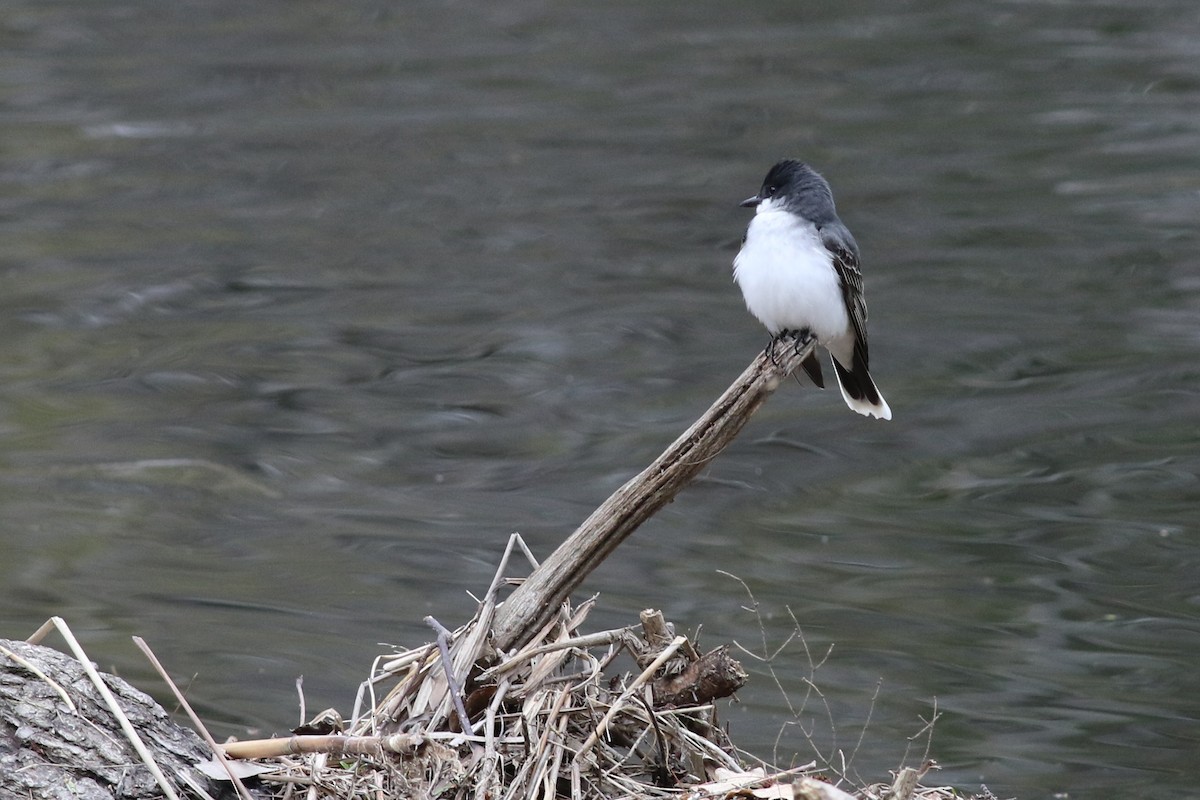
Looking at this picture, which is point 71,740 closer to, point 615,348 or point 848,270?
point 848,270

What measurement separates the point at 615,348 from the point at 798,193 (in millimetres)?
4614

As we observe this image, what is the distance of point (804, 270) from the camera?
508 centimetres

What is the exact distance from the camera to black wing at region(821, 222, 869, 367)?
5176 mm

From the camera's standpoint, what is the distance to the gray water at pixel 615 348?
22.3ft

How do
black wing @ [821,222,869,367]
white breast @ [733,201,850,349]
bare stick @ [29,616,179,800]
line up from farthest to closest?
black wing @ [821,222,869,367] < white breast @ [733,201,850,349] < bare stick @ [29,616,179,800]

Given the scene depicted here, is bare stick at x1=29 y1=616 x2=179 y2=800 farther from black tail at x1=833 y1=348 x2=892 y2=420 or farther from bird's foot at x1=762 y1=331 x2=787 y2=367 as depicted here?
black tail at x1=833 y1=348 x2=892 y2=420

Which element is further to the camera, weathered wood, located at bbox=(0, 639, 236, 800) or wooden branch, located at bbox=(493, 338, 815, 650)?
wooden branch, located at bbox=(493, 338, 815, 650)

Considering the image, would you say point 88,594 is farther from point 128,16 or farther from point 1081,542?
point 128,16

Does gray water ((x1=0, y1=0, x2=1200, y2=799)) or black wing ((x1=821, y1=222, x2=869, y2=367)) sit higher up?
black wing ((x1=821, y1=222, x2=869, y2=367))

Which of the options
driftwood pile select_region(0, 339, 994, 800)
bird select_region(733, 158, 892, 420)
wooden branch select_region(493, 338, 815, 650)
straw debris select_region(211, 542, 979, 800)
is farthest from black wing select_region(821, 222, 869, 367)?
straw debris select_region(211, 542, 979, 800)

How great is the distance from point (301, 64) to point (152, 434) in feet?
18.7

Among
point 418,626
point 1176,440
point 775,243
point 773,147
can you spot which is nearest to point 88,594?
point 418,626

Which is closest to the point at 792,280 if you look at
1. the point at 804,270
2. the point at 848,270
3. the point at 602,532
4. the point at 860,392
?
the point at 804,270

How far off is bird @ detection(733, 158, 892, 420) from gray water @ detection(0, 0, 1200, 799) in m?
1.54
